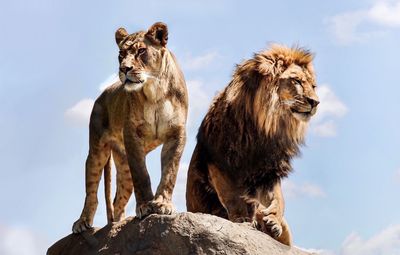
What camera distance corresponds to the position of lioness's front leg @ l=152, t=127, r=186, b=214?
5828mm

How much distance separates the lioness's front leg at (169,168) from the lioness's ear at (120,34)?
798 mm

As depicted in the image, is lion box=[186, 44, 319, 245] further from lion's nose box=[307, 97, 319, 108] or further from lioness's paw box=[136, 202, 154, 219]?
lioness's paw box=[136, 202, 154, 219]

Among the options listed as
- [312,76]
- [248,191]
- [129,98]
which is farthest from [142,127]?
[312,76]

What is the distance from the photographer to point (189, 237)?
557 cm

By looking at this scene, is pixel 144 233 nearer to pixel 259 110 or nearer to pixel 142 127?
pixel 142 127

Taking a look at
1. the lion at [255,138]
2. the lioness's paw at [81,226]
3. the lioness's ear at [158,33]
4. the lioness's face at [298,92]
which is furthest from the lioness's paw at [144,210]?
the lioness's face at [298,92]

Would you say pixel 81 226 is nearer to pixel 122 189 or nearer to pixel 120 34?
pixel 122 189

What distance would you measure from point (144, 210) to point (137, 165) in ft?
1.10

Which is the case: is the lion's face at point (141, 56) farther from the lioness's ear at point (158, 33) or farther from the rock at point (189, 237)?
the rock at point (189, 237)

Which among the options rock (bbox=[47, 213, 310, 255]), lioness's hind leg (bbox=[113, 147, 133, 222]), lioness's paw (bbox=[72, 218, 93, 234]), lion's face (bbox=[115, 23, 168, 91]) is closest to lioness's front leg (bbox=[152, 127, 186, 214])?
rock (bbox=[47, 213, 310, 255])

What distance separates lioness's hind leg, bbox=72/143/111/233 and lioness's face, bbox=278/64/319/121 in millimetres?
1540

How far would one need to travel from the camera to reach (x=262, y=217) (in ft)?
21.9

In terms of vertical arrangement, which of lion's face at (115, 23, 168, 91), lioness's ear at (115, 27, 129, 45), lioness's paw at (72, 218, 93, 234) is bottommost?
lioness's paw at (72, 218, 93, 234)

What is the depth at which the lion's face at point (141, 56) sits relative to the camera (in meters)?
5.82
